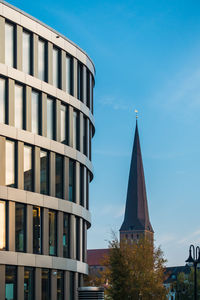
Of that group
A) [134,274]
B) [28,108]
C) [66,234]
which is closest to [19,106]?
[28,108]

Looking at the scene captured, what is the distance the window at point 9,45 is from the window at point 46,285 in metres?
12.3

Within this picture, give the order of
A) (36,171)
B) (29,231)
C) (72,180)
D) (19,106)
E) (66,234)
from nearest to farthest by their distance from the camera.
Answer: (29,231)
(19,106)
(36,171)
(66,234)
(72,180)

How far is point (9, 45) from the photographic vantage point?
37.1 m

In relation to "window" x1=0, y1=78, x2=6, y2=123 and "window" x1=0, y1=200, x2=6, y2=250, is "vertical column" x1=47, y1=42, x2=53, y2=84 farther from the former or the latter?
"window" x1=0, y1=200, x2=6, y2=250

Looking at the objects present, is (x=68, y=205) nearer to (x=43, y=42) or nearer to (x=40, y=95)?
(x=40, y=95)

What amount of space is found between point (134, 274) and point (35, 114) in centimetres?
1790

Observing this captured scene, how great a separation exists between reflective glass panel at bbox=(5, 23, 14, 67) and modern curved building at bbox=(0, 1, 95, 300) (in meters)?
0.06

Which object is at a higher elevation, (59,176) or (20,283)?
(59,176)

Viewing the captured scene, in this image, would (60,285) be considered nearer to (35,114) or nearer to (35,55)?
(35,114)

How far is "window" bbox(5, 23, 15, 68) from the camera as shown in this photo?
3688 cm

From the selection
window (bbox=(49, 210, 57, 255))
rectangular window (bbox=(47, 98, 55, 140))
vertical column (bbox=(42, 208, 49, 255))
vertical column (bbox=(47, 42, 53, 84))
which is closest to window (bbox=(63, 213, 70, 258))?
window (bbox=(49, 210, 57, 255))

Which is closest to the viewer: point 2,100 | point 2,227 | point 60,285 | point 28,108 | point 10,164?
point 2,227

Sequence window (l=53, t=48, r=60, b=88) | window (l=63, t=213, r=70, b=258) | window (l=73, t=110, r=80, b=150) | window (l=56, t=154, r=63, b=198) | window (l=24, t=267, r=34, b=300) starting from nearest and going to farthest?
window (l=24, t=267, r=34, b=300) → window (l=56, t=154, r=63, b=198) → window (l=63, t=213, r=70, b=258) → window (l=53, t=48, r=60, b=88) → window (l=73, t=110, r=80, b=150)

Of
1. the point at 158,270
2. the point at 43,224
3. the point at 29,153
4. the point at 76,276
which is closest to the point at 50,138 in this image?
the point at 29,153
